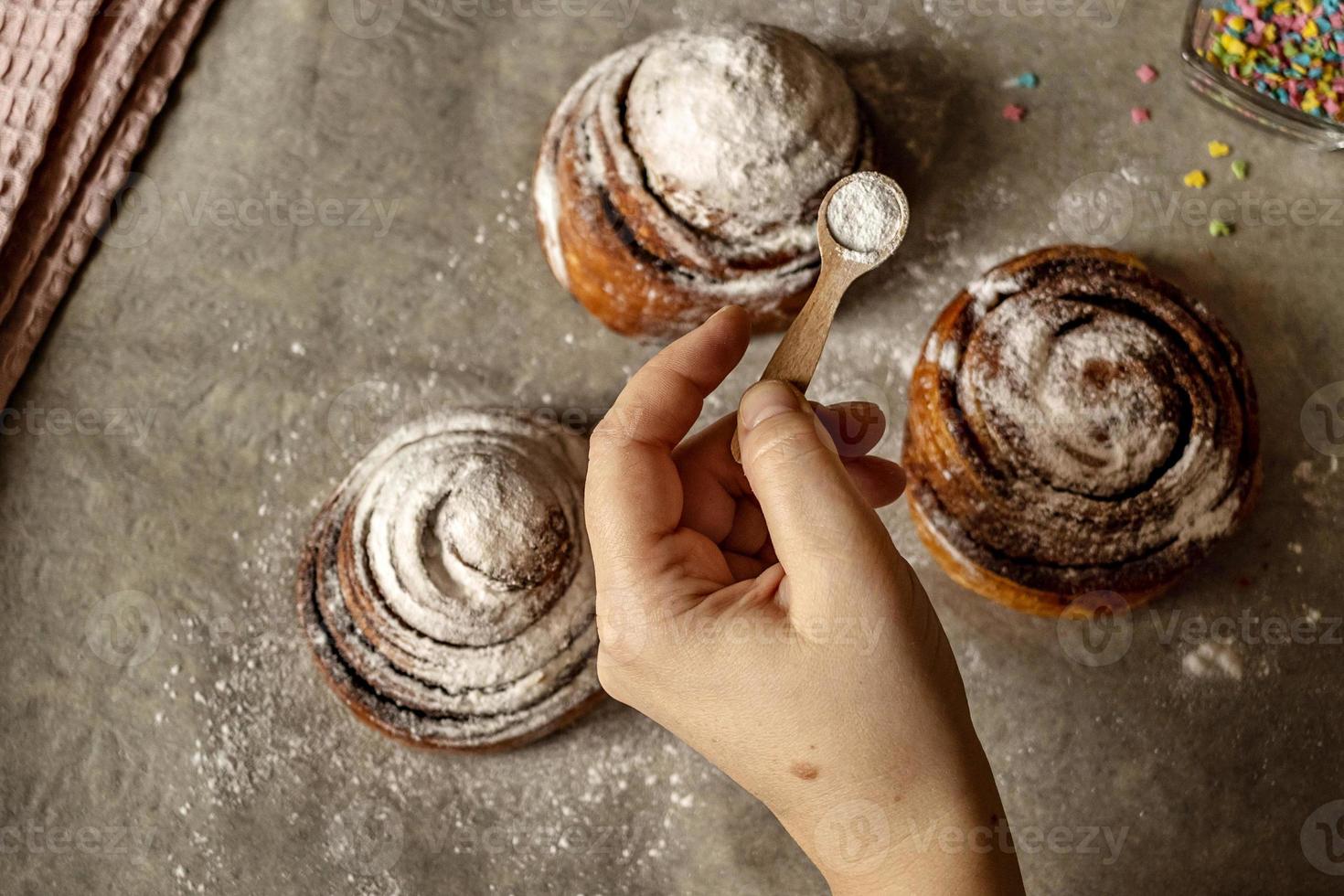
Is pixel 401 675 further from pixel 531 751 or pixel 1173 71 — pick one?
pixel 1173 71

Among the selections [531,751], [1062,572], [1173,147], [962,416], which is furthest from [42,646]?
[1173,147]

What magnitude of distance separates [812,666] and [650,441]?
36 cm

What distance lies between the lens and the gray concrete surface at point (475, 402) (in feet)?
5.78

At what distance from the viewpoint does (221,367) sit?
6.28 feet

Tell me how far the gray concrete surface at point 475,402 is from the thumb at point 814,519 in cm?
76

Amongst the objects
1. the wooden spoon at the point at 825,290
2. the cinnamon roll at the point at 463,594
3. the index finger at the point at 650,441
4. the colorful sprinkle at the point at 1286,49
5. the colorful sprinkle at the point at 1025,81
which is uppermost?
the colorful sprinkle at the point at 1286,49

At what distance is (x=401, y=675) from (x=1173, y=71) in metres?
1.83

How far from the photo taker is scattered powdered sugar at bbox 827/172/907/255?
1.39 m

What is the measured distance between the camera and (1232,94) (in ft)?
6.22

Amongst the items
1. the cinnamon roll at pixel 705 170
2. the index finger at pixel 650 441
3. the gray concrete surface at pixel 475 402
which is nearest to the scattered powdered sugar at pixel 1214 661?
the gray concrete surface at pixel 475 402

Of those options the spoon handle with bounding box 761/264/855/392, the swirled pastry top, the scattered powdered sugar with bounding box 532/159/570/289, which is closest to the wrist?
the spoon handle with bounding box 761/264/855/392

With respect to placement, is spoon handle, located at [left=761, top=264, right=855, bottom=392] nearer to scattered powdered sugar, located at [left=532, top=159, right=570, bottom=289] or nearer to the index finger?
the index finger

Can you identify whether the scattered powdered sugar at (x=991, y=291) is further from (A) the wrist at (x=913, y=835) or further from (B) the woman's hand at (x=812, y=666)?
(A) the wrist at (x=913, y=835)

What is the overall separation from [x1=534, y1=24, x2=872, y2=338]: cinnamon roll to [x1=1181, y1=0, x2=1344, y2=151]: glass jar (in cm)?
69
